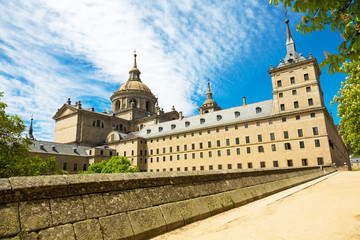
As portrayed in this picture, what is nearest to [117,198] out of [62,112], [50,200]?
[50,200]

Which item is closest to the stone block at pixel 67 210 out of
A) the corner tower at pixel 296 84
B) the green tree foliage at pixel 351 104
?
the green tree foliage at pixel 351 104

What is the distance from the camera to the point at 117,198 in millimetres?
4320

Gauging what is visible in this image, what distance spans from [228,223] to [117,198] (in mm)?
2549

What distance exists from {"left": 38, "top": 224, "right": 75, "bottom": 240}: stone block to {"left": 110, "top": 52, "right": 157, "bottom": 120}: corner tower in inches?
3122

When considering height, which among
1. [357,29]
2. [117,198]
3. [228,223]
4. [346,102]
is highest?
[346,102]

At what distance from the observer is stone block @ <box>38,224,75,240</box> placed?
3172 millimetres

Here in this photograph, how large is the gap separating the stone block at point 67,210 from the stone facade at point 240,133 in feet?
158

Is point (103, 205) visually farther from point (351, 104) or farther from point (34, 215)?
point (351, 104)

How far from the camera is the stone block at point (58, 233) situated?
3172 millimetres

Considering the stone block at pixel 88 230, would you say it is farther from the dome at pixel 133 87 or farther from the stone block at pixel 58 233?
the dome at pixel 133 87

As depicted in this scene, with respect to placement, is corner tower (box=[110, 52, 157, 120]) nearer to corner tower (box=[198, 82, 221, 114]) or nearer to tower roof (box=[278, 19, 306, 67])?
corner tower (box=[198, 82, 221, 114])

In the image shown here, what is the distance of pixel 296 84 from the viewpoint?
160 feet

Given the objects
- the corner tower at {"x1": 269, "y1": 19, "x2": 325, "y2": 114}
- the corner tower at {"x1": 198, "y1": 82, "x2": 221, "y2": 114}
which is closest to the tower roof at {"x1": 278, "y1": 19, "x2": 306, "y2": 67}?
the corner tower at {"x1": 269, "y1": 19, "x2": 325, "y2": 114}

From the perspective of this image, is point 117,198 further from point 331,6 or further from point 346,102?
point 346,102
